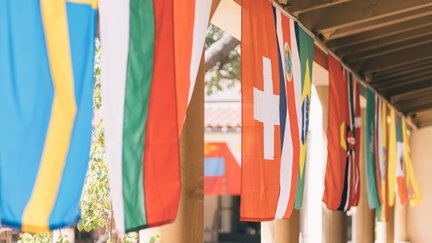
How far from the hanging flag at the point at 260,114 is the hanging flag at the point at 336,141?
7.50ft

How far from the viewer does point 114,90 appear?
3.47m

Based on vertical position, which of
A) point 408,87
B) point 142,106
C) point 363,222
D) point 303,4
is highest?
point 408,87

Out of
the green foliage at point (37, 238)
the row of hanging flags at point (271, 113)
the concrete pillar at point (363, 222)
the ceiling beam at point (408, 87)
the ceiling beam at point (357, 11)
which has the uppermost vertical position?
the ceiling beam at point (408, 87)

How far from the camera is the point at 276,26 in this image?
607 cm

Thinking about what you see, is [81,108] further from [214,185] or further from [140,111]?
[214,185]

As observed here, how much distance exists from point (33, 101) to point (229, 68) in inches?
579

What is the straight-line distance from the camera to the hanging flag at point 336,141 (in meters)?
8.12

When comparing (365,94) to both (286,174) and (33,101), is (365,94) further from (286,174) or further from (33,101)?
(33,101)

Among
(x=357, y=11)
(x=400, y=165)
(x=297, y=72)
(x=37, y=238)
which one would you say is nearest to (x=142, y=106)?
(x=37, y=238)

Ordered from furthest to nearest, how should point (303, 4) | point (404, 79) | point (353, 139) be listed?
point (404, 79)
point (353, 139)
point (303, 4)

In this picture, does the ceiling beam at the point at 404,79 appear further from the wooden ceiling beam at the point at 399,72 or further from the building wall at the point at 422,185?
the building wall at the point at 422,185

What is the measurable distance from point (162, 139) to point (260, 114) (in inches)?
68.8

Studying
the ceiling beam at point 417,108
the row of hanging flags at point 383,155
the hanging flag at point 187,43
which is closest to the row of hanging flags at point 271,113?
the hanging flag at point 187,43

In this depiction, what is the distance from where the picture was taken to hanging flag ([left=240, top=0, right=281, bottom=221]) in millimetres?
5246
